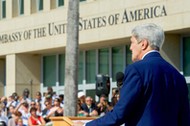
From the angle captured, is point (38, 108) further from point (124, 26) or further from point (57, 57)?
point (57, 57)

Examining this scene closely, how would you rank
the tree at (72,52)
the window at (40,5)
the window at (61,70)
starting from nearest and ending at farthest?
the tree at (72,52)
the window at (61,70)
the window at (40,5)

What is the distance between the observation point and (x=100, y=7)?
26750mm

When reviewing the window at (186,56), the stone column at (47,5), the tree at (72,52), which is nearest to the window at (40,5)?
the stone column at (47,5)

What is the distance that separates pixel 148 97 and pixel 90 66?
24.3 meters

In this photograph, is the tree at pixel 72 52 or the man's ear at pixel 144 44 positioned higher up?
the tree at pixel 72 52

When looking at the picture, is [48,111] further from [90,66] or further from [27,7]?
[27,7]

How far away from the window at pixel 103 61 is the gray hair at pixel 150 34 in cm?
2283

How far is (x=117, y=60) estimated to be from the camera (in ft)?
91.3

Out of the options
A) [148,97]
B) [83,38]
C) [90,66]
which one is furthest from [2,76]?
[148,97]

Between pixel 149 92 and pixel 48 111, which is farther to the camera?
pixel 48 111

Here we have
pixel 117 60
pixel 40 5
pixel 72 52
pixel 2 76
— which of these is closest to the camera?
pixel 72 52

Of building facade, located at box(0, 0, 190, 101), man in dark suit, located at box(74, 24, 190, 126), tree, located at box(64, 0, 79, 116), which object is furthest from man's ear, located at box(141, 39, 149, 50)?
building facade, located at box(0, 0, 190, 101)

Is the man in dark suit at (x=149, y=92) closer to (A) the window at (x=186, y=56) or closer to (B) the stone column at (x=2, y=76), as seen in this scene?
(A) the window at (x=186, y=56)

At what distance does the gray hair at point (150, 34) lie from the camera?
5344 mm
